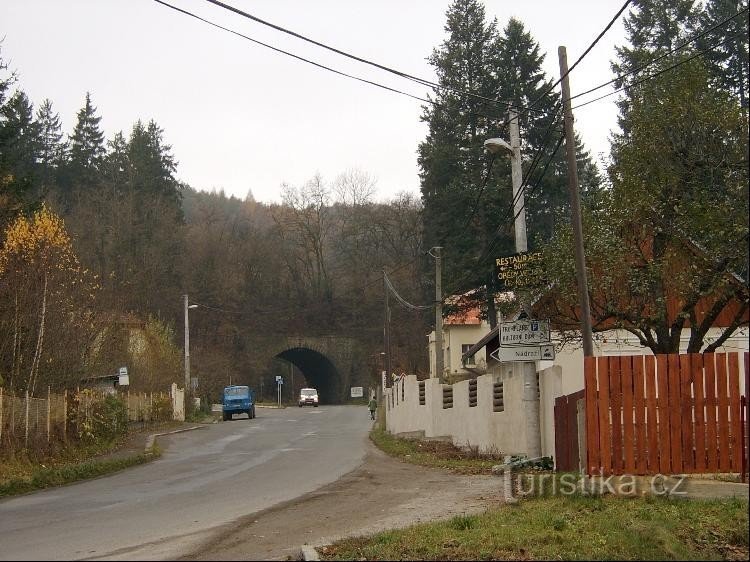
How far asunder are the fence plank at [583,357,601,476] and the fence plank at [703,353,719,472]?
135 cm

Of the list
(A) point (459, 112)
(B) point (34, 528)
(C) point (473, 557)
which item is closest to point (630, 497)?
(C) point (473, 557)

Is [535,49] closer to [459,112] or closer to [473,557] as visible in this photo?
[459,112]

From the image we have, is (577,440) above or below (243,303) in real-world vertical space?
below

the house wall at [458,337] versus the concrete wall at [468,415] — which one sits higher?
the house wall at [458,337]

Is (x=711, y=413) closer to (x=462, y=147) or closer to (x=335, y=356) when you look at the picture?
(x=462, y=147)

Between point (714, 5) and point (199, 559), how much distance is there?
131 feet

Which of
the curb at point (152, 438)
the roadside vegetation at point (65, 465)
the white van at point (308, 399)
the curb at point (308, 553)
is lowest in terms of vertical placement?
the white van at point (308, 399)

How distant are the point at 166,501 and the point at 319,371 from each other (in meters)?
72.2

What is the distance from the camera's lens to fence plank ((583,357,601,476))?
37.3 ft

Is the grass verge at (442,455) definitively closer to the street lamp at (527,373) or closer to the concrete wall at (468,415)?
the concrete wall at (468,415)

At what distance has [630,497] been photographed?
10641mm

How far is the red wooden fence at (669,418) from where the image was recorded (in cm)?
1121

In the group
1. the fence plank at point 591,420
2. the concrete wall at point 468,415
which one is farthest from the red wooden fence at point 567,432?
the concrete wall at point 468,415

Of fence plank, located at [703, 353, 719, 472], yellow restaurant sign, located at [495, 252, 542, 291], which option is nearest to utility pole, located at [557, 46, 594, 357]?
yellow restaurant sign, located at [495, 252, 542, 291]
